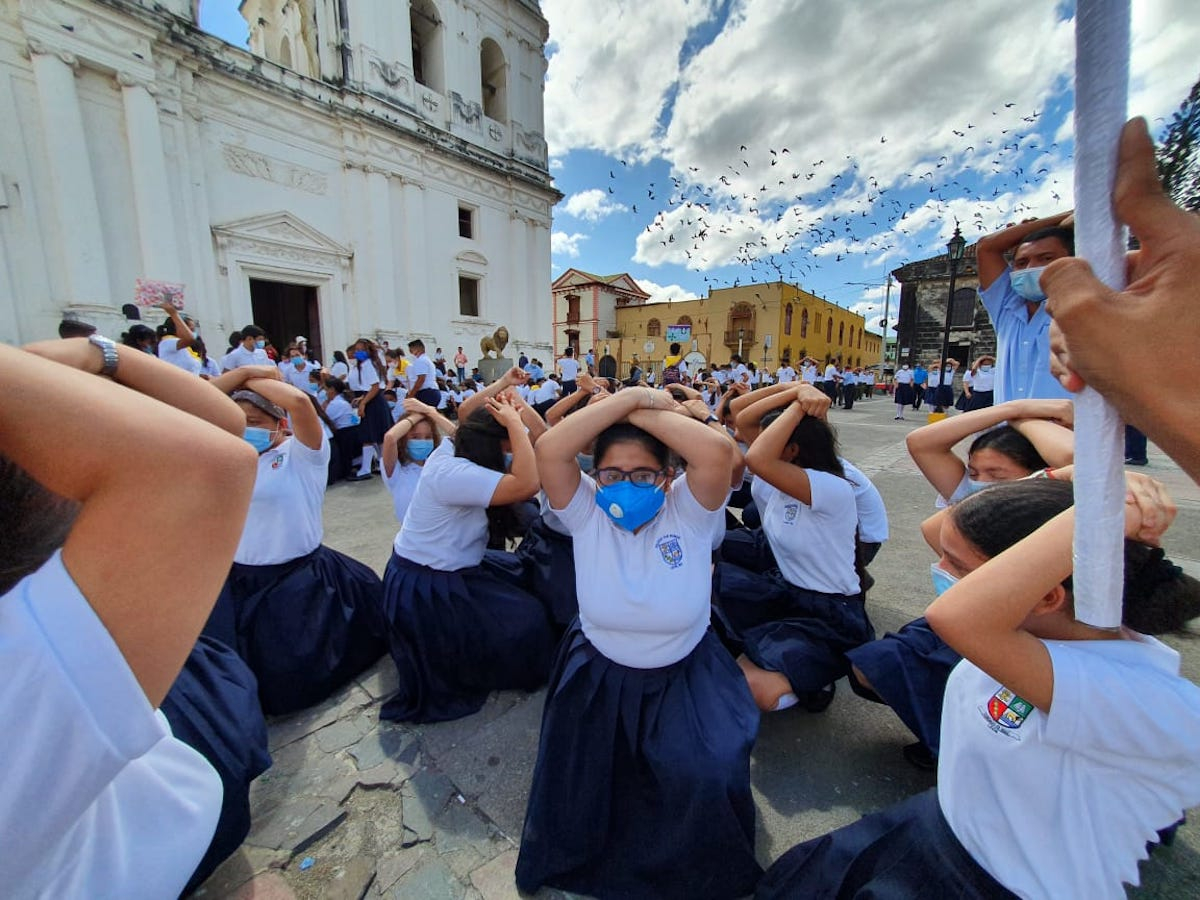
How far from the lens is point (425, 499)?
264 cm

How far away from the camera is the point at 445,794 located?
6.61ft

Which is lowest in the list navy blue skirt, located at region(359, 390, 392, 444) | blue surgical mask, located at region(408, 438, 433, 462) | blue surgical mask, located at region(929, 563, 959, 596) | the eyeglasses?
navy blue skirt, located at region(359, 390, 392, 444)

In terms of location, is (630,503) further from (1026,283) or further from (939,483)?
(1026,283)

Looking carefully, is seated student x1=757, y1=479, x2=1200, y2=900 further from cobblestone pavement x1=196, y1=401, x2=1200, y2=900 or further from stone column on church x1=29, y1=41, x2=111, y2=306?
stone column on church x1=29, y1=41, x2=111, y2=306

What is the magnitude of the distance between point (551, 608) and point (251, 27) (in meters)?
25.8

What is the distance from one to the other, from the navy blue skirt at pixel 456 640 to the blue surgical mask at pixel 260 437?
35.4 inches

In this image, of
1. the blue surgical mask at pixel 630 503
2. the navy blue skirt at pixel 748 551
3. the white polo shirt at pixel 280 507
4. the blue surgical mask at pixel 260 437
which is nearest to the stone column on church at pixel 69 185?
the blue surgical mask at pixel 260 437

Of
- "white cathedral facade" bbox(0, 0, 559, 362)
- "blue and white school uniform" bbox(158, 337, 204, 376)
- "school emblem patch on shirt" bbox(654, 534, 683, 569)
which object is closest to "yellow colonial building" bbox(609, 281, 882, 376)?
"white cathedral facade" bbox(0, 0, 559, 362)

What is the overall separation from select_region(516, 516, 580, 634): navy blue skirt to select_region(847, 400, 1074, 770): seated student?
4.77 feet

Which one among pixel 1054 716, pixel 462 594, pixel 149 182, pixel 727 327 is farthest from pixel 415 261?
pixel 727 327

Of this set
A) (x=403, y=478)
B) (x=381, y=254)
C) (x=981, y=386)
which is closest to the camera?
(x=403, y=478)

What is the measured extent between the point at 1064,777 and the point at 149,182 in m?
16.0

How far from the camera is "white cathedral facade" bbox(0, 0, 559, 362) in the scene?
998 centimetres

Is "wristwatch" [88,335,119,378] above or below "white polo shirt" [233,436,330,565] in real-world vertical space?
above
